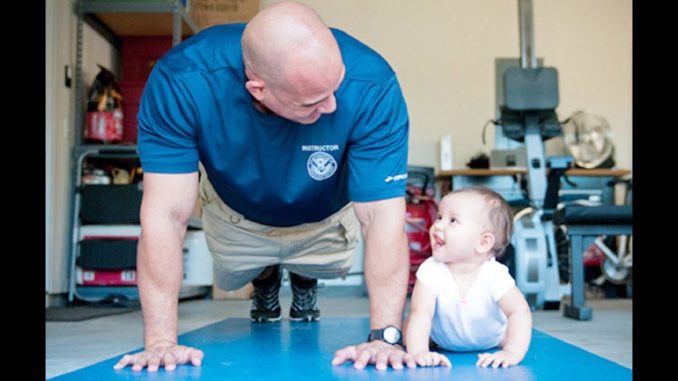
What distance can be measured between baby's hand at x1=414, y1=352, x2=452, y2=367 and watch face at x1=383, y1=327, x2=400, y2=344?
0.09m

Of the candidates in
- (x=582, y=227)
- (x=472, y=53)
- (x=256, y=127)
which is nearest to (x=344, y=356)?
(x=256, y=127)

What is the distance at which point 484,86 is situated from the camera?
5.73 metres

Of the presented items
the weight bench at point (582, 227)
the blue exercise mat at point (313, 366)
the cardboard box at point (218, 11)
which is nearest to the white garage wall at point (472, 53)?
the cardboard box at point (218, 11)

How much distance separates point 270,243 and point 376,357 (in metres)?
0.85

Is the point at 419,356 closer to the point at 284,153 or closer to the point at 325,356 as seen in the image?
the point at 325,356

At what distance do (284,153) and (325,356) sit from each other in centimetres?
44

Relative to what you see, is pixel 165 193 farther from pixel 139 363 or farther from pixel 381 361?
pixel 381 361

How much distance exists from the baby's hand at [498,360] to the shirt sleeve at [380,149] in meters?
0.38

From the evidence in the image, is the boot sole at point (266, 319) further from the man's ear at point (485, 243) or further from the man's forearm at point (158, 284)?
the man's ear at point (485, 243)

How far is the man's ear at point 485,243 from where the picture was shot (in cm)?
151

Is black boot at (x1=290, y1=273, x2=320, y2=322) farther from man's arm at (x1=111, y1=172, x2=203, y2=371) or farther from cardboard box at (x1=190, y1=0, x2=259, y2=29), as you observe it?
cardboard box at (x1=190, y1=0, x2=259, y2=29)

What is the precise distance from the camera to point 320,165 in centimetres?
166

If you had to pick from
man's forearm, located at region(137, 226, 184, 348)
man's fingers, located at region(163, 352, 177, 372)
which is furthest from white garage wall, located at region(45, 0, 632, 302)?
man's fingers, located at region(163, 352, 177, 372)

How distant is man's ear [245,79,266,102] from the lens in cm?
138
